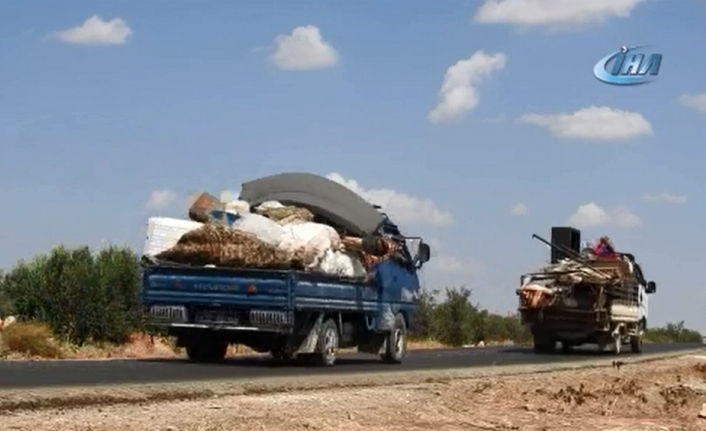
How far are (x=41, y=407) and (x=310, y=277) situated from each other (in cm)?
1123

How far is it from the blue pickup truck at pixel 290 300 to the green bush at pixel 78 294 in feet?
32.7

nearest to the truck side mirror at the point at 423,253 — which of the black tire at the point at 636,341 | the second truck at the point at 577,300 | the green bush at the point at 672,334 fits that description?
the second truck at the point at 577,300

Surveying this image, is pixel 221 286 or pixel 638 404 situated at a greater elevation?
pixel 221 286

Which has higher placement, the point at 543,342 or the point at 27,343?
the point at 543,342

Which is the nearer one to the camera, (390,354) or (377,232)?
(377,232)

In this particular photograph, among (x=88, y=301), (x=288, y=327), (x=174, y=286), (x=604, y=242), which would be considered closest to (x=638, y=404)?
(x=288, y=327)

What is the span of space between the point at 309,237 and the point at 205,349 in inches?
126

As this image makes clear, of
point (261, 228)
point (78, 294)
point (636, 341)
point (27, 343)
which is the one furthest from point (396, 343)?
point (636, 341)

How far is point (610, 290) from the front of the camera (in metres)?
40.4

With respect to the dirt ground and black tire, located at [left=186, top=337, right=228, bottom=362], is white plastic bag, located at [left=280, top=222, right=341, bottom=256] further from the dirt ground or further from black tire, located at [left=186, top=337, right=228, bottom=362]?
the dirt ground

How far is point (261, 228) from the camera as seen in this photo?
25234 mm

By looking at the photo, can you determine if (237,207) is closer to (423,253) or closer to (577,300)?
(423,253)

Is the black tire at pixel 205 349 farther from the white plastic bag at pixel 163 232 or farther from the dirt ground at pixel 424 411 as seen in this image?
the dirt ground at pixel 424 411

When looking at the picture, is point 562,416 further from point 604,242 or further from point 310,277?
point 604,242
